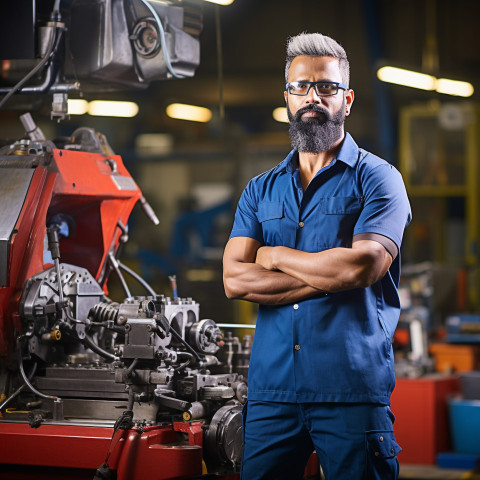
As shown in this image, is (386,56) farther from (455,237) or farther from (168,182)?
(168,182)

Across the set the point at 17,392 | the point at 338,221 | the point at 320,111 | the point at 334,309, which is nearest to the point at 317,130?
the point at 320,111

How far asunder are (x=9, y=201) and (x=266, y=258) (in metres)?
1.40

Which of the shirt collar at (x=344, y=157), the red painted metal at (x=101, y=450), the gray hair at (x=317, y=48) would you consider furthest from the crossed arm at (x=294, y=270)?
the red painted metal at (x=101, y=450)

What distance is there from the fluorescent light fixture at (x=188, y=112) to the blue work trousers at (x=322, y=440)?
8772mm

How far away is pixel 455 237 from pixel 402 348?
4290 mm

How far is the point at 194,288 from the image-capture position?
4.71 meters

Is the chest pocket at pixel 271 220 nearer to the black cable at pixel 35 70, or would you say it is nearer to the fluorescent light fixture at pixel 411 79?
the black cable at pixel 35 70

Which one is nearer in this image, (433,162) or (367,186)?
(367,186)

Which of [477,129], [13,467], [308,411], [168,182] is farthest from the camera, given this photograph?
[168,182]

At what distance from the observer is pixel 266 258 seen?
3004 millimetres

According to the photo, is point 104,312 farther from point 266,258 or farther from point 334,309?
point 334,309

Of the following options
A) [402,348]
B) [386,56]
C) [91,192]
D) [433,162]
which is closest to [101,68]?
[91,192]

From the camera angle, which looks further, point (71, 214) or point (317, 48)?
point (71, 214)

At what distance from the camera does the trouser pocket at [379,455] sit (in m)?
2.79
